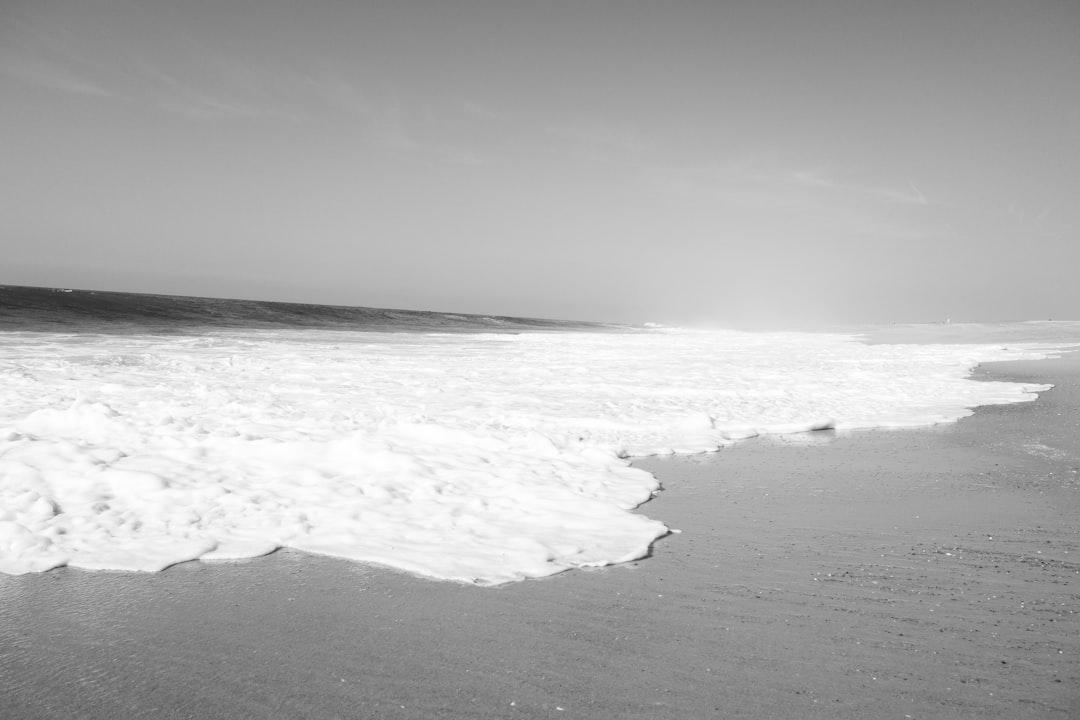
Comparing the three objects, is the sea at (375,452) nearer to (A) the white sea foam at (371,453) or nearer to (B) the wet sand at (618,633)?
(A) the white sea foam at (371,453)

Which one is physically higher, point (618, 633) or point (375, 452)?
point (375, 452)

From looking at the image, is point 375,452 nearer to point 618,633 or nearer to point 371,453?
point 371,453

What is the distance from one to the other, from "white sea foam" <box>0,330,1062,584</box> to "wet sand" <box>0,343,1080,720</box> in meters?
0.36

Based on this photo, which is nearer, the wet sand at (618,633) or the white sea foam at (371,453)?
the wet sand at (618,633)

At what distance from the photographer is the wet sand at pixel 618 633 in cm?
223

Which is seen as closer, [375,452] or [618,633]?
[618,633]

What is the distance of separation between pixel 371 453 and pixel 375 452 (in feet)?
0.12

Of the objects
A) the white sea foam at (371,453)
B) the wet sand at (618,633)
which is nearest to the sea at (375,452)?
the white sea foam at (371,453)

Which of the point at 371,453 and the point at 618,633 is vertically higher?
the point at 371,453

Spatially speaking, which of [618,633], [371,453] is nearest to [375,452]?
[371,453]

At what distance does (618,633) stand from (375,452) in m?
3.43

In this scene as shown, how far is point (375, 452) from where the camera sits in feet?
18.7

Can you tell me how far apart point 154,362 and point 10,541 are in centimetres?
1131

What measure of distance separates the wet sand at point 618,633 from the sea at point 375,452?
12.8 inches
